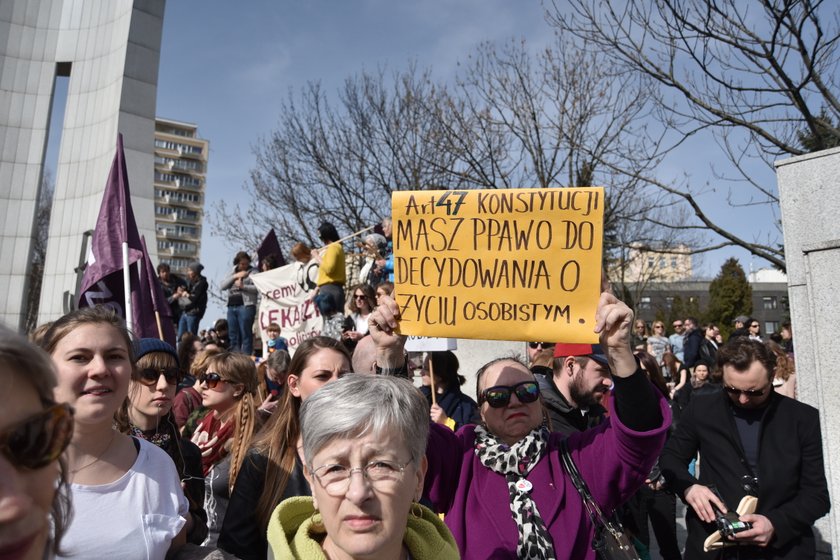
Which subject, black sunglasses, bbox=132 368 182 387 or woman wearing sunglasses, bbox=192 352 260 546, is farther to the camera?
black sunglasses, bbox=132 368 182 387

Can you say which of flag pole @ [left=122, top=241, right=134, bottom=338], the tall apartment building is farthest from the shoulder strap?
the tall apartment building

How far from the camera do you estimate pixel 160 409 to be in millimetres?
3666

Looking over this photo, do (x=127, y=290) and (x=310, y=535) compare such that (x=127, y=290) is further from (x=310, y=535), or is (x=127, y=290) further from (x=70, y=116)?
(x=70, y=116)

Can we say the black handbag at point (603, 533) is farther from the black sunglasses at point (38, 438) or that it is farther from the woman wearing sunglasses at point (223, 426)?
the black sunglasses at point (38, 438)

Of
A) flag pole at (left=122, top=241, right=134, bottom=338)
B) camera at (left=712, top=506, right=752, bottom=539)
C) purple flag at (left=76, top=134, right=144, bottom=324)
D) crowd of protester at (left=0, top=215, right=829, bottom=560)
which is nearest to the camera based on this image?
crowd of protester at (left=0, top=215, right=829, bottom=560)

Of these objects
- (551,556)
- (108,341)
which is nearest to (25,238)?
(108,341)

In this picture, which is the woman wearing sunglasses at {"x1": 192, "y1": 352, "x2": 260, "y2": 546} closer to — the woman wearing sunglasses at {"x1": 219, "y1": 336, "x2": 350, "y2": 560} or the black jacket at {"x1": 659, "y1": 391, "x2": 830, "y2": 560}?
the woman wearing sunglasses at {"x1": 219, "y1": 336, "x2": 350, "y2": 560}

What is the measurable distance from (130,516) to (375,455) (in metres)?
0.88

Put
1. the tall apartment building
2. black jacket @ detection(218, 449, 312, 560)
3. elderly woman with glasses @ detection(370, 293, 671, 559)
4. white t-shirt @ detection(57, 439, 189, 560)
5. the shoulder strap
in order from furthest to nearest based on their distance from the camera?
the tall apartment building → black jacket @ detection(218, 449, 312, 560) → the shoulder strap → elderly woman with glasses @ detection(370, 293, 671, 559) → white t-shirt @ detection(57, 439, 189, 560)

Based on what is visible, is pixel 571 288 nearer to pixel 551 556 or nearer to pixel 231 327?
pixel 551 556

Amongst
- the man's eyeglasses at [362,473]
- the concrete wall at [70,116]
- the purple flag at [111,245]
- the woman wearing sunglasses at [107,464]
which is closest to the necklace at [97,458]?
the woman wearing sunglasses at [107,464]

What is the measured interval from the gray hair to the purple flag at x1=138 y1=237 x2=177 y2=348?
464 centimetres

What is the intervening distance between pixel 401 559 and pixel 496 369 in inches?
43.9

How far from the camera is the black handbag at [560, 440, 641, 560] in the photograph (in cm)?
251
